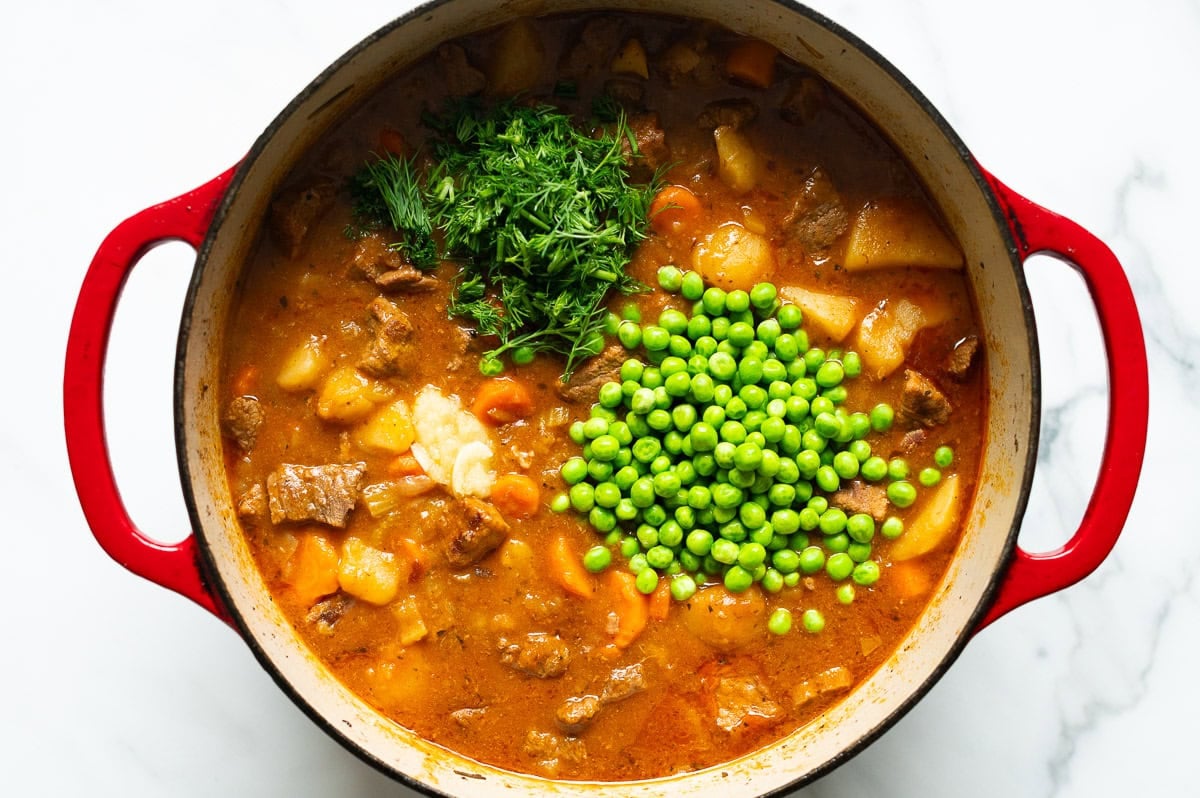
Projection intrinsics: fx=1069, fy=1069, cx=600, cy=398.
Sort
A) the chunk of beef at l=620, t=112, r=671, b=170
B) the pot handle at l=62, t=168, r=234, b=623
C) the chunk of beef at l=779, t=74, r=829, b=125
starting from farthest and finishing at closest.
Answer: the chunk of beef at l=779, t=74, r=829, b=125 → the chunk of beef at l=620, t=112, r=671, b=170 → the pot handle at l=62, t=168, r=234, b=623

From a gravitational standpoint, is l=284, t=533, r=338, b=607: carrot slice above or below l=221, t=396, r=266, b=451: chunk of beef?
below

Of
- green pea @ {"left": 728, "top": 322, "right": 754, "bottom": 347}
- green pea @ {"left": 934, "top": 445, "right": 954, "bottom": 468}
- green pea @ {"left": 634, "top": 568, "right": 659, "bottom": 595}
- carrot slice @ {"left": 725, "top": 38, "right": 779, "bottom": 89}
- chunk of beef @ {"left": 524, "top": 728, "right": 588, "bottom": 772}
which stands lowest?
chunk of beef @ {"left": 524, "top": 728, "right": 588, "bottom": 772}

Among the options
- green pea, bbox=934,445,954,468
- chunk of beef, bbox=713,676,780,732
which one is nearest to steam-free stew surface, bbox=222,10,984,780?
chunk of beef, bbox=713,676,780,732

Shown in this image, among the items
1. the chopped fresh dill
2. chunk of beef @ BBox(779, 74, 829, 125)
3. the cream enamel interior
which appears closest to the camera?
the cream enamel interior

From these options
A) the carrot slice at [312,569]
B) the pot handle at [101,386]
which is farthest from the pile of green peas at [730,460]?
the pot handle at [101,386]

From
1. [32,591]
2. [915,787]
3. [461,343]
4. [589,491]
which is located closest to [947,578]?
[915,787]

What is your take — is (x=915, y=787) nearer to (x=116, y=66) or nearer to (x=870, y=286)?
(x=870, y=286)

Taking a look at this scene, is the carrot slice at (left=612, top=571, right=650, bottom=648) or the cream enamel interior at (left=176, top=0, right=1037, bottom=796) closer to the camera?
the cream enamel interior at (left=176, top=0, right=1037, bottom=796)

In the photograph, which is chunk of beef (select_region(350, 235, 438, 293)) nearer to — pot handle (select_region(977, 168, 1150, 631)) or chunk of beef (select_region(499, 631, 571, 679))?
chunk of beef (select_region(499, 631, 571, 679))
